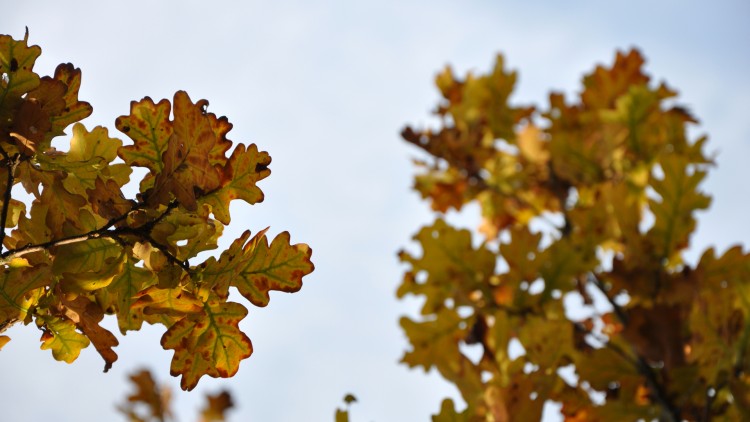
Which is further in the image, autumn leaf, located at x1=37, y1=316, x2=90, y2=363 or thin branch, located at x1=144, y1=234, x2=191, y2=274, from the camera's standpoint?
autumn leaf, located at x1=37, y1=316, x2=90, y2=363

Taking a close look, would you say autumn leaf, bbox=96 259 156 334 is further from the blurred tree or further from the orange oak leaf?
the blurred tree

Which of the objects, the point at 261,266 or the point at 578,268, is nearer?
the point at 261,266

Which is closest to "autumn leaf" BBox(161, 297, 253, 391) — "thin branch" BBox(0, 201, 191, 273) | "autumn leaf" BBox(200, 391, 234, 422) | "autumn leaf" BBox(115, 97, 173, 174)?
"thin branch" BBox(0, 201, 191, 273)

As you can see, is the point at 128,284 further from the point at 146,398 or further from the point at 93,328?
the point at 146,398

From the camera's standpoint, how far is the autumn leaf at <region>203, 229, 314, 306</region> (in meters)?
1.03

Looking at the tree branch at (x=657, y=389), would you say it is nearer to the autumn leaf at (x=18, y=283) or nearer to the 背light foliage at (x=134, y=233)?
the 背light foliage at (x=134, y=233)

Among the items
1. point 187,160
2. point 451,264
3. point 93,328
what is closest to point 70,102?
point 187,160

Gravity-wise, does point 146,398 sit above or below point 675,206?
below

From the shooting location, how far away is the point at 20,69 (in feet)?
3.28

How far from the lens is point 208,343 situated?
3.46 ft

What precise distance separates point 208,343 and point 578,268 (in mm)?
1529

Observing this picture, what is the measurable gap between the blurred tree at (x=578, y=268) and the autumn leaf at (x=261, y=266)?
0.65 m

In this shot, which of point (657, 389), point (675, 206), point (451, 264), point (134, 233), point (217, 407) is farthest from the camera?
point (217, 407)

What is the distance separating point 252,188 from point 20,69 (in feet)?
1.21
